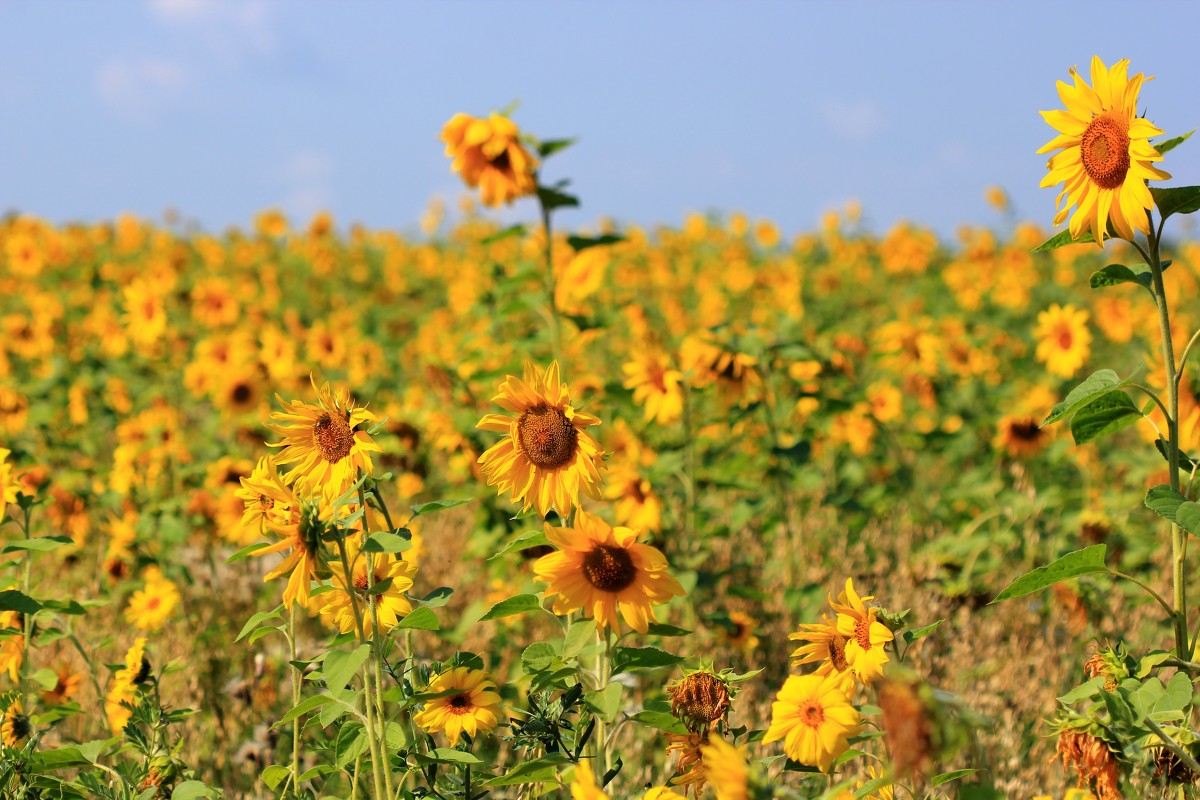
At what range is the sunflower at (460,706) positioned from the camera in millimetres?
2166

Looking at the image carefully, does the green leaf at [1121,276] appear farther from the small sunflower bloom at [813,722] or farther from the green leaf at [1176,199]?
the small sunflower bloom at [813,722]

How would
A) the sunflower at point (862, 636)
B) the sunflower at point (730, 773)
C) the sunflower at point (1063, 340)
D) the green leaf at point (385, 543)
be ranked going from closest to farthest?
1. the sunflower at point (730, 773)
2. the green leaf at point (385, 543)
3. the sunflower at point (862, 636)
4. the sunflower at point (1063, 340)

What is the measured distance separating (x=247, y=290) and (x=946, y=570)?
6352 mm

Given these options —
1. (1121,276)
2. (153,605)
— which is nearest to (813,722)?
(1121,276)

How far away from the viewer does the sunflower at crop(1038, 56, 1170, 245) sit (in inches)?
85.0

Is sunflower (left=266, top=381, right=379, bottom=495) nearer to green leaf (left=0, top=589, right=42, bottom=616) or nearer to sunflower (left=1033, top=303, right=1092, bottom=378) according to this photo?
green leaf (left=0, top=589, right=42, bottom=616)

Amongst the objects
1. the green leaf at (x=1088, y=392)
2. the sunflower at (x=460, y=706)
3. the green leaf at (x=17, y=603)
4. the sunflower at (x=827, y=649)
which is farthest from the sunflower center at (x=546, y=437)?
the green leaf at (x=17, y=603)

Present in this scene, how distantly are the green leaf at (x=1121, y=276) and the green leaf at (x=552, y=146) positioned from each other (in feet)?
6.04

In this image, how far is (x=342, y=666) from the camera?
1.98 meters

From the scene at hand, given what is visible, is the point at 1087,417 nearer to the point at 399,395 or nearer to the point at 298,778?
the point at 298,778

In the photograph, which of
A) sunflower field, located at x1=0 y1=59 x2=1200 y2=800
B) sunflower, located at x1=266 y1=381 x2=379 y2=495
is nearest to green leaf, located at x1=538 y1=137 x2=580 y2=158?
sunflower field, located at x1=0 y1=59 x2=1200 y2=800

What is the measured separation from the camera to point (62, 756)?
7.68 ft

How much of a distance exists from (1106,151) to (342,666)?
1789 mm

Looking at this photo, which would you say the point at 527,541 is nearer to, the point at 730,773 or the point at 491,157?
the point at 730,773
